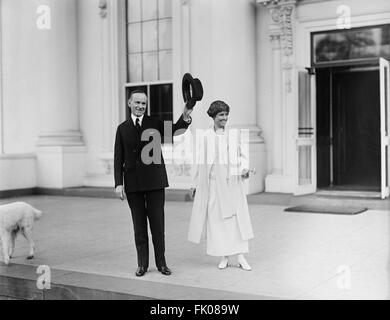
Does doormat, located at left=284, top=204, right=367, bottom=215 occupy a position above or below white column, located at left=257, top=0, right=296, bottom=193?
below

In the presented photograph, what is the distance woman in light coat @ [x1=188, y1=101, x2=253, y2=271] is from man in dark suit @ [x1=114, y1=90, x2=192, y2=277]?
41 centimetres

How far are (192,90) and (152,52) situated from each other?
26.5 ft

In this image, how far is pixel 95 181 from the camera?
13.4 m

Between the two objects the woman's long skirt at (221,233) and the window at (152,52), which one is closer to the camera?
the woman's long skirt at (221,233)

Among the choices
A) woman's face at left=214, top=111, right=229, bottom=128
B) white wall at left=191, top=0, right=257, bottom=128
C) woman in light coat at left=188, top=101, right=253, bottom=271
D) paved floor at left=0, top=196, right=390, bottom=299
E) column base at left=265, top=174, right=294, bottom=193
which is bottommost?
paved floor at left=0, top=196, right=390, bottom=299

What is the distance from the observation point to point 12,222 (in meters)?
5.99

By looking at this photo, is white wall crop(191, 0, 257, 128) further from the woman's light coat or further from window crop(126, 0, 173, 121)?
the woman's light coat

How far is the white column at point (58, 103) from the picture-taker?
13.1 metres

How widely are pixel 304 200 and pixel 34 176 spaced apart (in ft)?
20.5

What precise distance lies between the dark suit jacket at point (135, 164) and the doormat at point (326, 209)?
14.9 feet

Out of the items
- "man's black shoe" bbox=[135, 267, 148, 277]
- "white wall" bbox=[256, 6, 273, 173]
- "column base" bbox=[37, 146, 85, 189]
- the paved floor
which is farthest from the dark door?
"man's black shoe" bbox=[135, 267, 148, 277]

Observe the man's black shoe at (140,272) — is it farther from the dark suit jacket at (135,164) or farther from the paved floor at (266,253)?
the dark suit jacket at (135,164)

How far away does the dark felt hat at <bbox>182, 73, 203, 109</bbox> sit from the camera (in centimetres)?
504

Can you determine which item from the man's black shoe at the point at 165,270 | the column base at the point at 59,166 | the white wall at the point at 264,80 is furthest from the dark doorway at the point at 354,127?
the man's black shoe at the point at 165,270
